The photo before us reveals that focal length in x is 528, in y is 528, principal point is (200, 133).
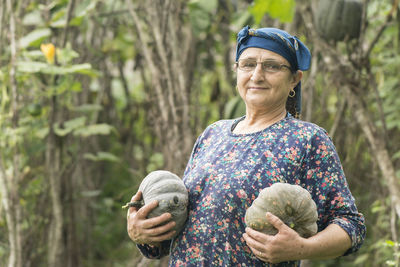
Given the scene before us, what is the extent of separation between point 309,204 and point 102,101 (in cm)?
446

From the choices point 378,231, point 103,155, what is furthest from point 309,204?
point 103,155

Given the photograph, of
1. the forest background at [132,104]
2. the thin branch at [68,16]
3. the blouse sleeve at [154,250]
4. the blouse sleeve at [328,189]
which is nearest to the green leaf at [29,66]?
the forest background at [132,104]

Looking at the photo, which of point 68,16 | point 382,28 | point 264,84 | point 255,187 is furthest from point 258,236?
point 68,16

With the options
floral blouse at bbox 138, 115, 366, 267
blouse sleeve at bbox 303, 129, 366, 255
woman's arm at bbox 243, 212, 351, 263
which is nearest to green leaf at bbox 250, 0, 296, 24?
floral blouse at bbox 138, 115, 366, 267

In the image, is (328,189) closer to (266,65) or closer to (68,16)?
(266,65)

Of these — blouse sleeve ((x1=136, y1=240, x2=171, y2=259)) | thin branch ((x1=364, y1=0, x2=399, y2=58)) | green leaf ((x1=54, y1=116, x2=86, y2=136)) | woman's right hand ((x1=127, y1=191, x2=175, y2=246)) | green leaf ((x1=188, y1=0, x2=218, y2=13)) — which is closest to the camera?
woman's right hand ((x1=127, y1=191, x2=175, y2=246))

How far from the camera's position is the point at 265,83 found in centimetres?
188

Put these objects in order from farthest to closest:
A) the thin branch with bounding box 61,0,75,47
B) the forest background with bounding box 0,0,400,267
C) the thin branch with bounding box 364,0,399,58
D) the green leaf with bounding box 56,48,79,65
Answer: the thin branch with bounding box 61,0,75,47
the green leaf with bounding box 56,48,79,65
the forest background with bounding box 0,0,400,267
the thin branch with bounding box 364,0,399,58

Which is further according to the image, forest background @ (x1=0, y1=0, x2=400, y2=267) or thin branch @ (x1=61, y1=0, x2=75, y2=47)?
thin branch @ (x1=61, y1=0, x2=75, y2=47)

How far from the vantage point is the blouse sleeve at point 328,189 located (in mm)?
1714

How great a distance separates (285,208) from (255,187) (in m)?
0.15

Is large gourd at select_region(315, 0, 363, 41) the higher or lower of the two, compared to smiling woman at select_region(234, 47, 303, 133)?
higher

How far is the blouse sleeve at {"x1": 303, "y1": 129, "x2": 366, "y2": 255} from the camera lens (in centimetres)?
171

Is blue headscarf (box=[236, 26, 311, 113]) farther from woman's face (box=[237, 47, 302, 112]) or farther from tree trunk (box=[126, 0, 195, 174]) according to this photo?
tree trunk (box=[126, 0, 195, 174])
